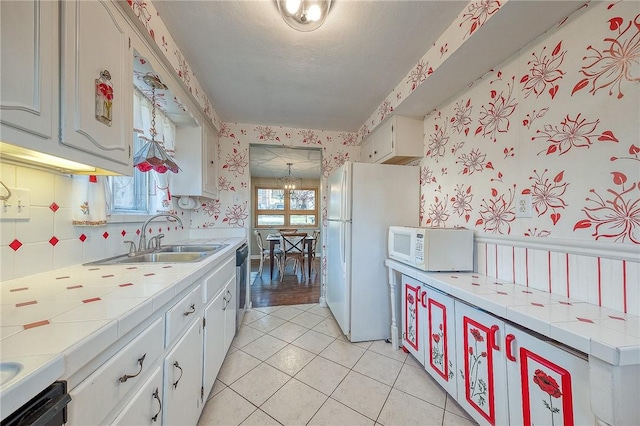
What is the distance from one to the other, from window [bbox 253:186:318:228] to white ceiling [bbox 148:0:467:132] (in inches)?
163

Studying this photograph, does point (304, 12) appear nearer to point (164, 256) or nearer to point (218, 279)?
point (218, 279)

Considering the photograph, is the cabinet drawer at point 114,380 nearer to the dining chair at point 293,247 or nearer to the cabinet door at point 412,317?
the cabinet door at point 412,317

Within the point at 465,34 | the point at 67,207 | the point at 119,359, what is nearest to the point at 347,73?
the point at 465,34

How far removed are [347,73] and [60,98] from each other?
1.71 meters

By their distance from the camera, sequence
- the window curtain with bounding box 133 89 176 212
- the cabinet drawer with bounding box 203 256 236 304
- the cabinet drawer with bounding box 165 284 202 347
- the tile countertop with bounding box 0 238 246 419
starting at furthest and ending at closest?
the window curtain with bounding box 133 89 176 212 < the cabinet drawer with bounding box 203 256 236 304 < the cabinet drawer with bounding box 165 284 202 347 < the tile countertop with bounding box 0 238 246 419

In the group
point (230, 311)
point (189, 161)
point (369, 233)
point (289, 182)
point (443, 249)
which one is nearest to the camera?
point (443, 249)

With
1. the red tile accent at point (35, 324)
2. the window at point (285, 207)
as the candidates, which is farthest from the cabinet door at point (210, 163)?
the window at point (285, 207)

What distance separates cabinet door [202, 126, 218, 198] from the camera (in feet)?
7.76

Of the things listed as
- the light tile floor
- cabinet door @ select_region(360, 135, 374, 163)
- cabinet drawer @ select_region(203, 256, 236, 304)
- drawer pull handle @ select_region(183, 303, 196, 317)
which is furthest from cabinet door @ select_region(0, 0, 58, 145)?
cabinet door @ select_region(360, 135, 374, 163)

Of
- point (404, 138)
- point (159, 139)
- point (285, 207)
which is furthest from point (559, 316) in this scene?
point (285, 207)

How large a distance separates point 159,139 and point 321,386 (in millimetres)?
2172

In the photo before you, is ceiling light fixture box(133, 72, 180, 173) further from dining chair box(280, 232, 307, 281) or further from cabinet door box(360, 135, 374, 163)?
dining chair box(280, 232, 307, 281)

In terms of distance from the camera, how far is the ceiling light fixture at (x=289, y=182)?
614 centimetres

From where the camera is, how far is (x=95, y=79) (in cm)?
93
